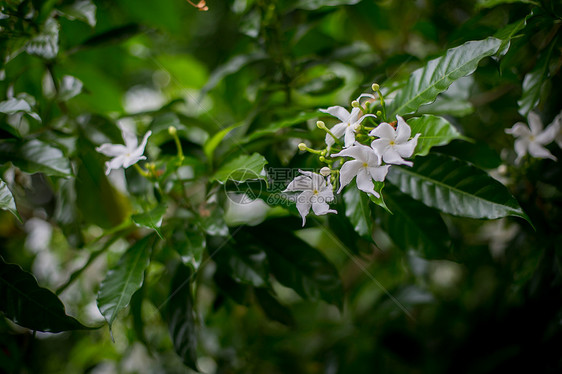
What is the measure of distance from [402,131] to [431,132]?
50 mm

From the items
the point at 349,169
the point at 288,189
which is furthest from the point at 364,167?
the point at 288,189

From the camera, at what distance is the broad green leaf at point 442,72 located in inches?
26.6

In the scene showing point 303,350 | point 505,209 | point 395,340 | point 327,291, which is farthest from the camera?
point 303,350

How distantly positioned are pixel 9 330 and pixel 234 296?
0.59m

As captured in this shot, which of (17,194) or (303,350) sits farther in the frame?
(303,350)

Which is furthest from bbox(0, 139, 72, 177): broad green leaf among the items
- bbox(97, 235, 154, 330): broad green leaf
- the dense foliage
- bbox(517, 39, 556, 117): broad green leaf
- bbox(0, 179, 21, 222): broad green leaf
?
bbox(517, 39, 556, 117): broad green leaf

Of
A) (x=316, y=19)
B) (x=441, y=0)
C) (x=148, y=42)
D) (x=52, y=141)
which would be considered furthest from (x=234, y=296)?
(x=148, y=42)

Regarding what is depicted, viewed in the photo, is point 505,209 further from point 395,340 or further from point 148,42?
point 148,42

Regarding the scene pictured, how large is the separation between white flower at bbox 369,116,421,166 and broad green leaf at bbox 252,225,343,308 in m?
0.39

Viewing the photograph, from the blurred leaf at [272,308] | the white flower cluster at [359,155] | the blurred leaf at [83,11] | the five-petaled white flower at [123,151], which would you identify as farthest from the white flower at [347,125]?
the blurred leaf at [83,11]

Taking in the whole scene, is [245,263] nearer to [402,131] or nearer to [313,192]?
[313,192]

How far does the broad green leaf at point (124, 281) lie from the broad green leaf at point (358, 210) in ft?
1.42

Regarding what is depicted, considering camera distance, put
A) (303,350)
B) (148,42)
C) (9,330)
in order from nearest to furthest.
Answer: (9,330), (303,350), (148,42)

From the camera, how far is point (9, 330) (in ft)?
3.37
